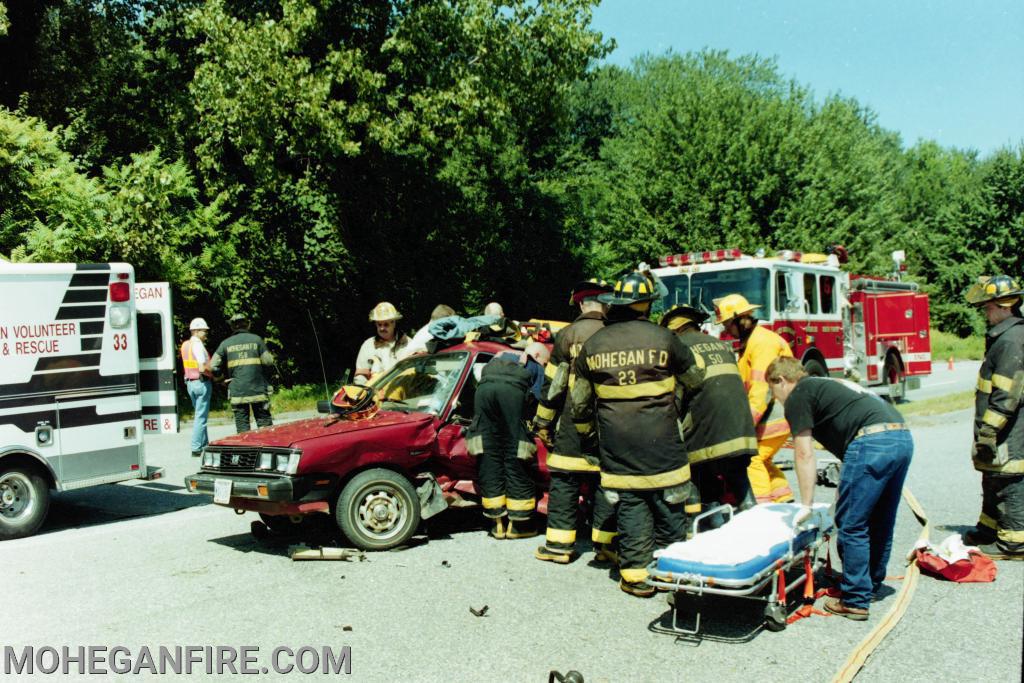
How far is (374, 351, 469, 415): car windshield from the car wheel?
79 cm

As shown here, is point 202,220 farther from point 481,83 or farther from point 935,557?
point 935,557

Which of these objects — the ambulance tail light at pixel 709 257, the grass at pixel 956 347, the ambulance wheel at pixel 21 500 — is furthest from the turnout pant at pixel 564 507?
the grass at pixel 956 347

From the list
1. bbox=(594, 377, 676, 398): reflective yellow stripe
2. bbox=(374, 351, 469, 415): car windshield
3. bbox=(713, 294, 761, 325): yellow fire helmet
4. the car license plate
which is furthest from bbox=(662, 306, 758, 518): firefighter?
the car license plate

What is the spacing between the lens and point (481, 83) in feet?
66.0

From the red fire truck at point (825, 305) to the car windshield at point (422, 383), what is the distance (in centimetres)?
704

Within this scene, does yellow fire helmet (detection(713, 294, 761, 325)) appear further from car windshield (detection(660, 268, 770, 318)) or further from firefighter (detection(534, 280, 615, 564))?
car windshield (detection(660, 268, 770, 318))

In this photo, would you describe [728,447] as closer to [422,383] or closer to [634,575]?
[634,575]

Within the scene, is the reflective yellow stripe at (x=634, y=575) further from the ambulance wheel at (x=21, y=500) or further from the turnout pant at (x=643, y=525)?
the ambulance wheel at (x=21, y=500)

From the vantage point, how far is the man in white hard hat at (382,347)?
10570 millimetres

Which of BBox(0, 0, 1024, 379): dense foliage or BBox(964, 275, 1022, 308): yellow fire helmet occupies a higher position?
BBox(0, 0, 1024, 379): dense foliage

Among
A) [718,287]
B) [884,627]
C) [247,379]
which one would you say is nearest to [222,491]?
[884,627]

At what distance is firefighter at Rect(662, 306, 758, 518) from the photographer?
22.3ft

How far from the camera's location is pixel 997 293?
6.96 meters

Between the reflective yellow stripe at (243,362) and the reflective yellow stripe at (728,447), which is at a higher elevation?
the reflective yellow stripe at (243,362)
